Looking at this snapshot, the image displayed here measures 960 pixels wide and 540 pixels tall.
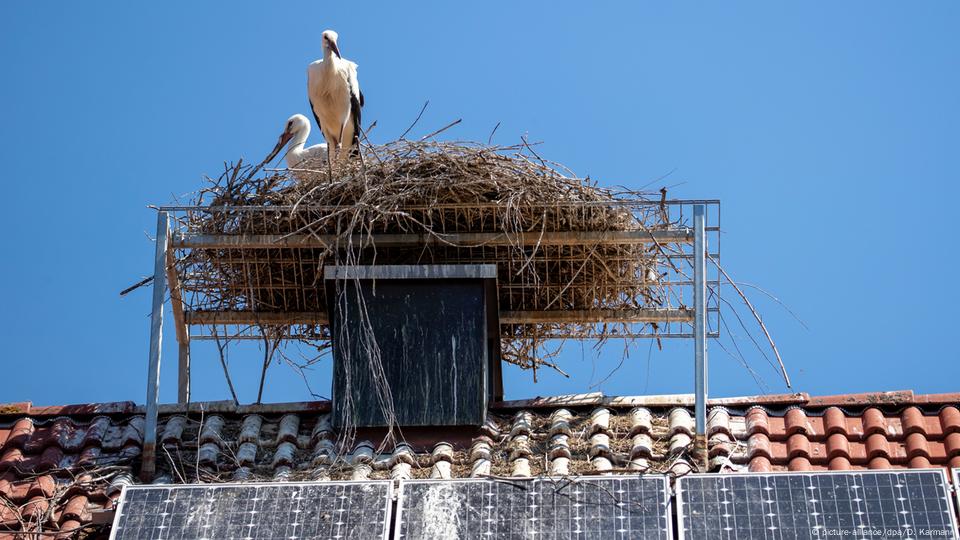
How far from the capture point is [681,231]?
9453 mm

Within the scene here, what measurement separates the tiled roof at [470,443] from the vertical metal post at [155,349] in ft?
0.34

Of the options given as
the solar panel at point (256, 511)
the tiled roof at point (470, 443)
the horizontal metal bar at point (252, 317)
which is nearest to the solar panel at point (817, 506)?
the tiled roof at point (470, 443)

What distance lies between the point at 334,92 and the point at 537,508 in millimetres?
6621

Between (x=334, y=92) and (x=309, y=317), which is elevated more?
(x=334, y=92)

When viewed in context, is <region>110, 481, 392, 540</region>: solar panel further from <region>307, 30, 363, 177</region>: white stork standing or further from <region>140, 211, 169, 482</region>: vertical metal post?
<region>307, 30, 363, 177</region>: white stork standing

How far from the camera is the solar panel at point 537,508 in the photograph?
7461 millimetres

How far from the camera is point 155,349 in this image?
923 centimetres

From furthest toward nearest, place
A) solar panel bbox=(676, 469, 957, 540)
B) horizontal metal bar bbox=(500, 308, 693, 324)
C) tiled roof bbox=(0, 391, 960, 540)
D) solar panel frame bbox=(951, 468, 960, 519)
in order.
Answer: horizontal metal bar bbox=(500, 308, 693, 324)
tiled roof bbox=(0, 391, 960, 540)
solar panel frame bbox=(951, 468, 960, 519)
solar panel bbox=(676, 469, 957, 540)

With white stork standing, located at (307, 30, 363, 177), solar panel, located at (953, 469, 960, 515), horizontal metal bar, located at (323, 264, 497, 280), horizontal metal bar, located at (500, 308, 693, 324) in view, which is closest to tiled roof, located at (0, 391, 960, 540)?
Answer: horizontal metal bar, located at (500, 308, 693, 324)

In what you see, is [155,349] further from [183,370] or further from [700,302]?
[700,302]

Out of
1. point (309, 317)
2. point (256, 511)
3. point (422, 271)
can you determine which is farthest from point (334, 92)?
point (256, 511)

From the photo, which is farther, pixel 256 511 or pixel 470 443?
pixel 470 443

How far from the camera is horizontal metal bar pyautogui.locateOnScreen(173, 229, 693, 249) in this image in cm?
948

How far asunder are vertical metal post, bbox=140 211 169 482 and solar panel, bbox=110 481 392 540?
1.12 m
